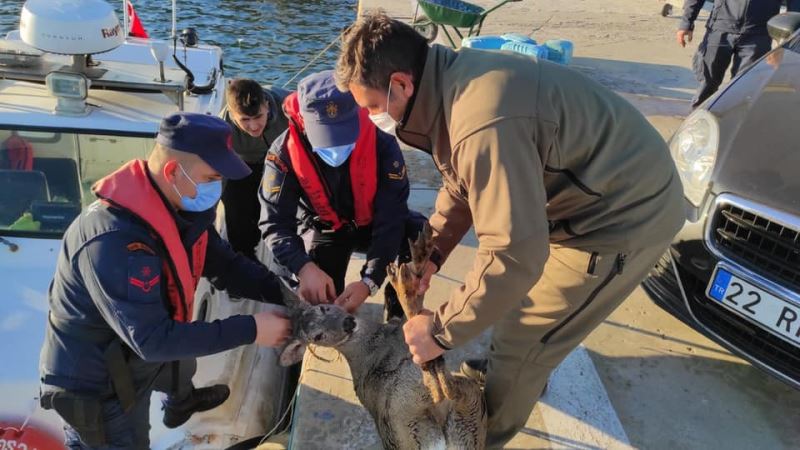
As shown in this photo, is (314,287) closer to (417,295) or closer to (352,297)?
(352,297)

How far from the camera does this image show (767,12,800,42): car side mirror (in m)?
4.84

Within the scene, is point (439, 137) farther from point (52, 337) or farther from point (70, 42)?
point (70, 42)

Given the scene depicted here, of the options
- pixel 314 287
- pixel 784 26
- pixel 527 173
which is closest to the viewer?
pixel 527 173

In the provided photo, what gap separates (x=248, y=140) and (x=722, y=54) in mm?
4506

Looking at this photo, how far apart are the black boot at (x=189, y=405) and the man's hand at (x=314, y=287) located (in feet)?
2.25

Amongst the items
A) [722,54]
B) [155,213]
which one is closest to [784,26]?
[722,54]

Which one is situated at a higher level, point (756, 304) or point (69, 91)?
point (69, 91)

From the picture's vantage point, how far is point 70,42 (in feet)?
12.2

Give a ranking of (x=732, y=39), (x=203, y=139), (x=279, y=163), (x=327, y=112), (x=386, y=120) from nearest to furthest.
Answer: (x=386, y=120) < (x=203, y=139) < (x=327, y=112) < (x=279, y=163) < (x=732, y=39)

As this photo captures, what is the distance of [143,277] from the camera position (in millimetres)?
2447

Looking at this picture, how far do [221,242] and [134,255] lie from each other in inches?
35.8

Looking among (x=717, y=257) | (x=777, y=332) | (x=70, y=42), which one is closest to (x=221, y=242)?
(x=70, y=42)

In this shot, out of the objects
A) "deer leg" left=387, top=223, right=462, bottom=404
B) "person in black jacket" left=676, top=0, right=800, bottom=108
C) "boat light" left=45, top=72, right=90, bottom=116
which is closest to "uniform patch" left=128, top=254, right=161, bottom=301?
"deer leg" left=387, top=223, right=462, bottom=404

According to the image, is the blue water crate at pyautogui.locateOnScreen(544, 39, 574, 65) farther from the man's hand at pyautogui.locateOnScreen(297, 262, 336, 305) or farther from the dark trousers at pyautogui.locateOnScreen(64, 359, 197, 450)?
the dark trousers at pyautogui.locateOnScreen(64, 359, 197, 450)
